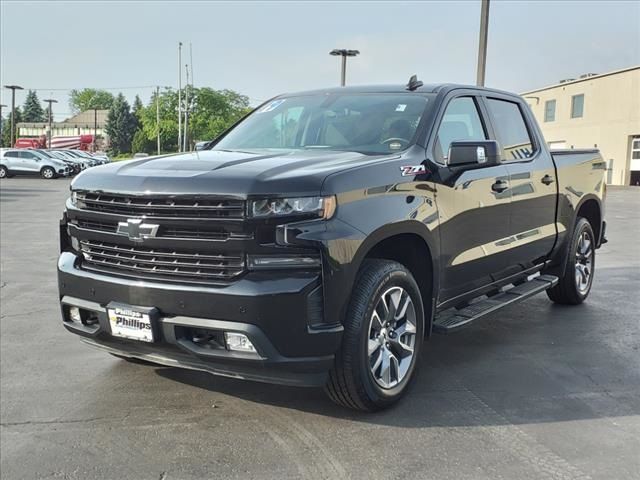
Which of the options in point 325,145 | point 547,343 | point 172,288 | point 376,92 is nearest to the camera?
point 172,288

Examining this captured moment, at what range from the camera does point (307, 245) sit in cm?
313

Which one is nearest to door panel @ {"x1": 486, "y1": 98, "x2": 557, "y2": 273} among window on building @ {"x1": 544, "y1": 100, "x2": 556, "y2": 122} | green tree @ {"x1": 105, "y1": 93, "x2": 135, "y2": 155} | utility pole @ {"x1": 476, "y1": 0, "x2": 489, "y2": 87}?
utility pole @ {"x1": 476, "y1": 0, "x2": 489, "y2": 87}

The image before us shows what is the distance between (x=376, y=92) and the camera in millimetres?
4770

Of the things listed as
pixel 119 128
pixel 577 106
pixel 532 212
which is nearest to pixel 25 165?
pixel 577 106

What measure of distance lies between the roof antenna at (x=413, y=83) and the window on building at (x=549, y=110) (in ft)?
153

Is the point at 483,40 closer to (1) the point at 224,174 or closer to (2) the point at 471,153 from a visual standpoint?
(2) the point at 471,153

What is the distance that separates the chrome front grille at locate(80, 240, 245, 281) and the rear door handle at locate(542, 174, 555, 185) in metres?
3.23

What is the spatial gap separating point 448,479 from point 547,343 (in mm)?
2480

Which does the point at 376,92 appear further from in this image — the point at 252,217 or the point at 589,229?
the point at 589,229

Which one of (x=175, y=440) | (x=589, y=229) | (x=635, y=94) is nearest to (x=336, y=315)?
(x=175, y=440)

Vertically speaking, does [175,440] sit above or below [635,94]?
below

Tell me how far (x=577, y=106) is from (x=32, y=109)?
135916 millimetres

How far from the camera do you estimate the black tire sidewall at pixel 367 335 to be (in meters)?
3.41

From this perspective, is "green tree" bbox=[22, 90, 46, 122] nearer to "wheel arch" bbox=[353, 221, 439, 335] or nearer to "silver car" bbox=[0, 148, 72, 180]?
"silver car" bbox=[0, 148, 72, 180]
